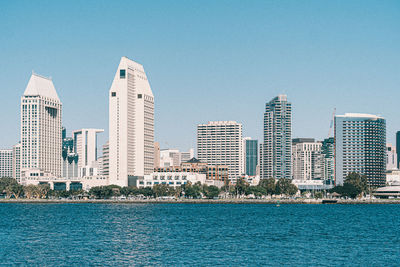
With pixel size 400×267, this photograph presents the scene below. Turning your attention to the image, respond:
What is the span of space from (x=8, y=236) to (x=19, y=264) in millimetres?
36225

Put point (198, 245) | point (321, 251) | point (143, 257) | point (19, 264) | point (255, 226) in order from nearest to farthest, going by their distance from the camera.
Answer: point (19, 264)
point (143, 257)
point (321, 251)
point (198, 245)
point (255, 226)

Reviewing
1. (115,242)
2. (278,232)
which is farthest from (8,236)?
(278,232)

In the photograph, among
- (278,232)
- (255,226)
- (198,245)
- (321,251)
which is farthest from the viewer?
(255,226)

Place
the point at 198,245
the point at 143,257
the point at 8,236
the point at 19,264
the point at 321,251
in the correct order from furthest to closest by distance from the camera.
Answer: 1. the point at 8,236
2. the point at 198,245
3. the point at 321,251
4. the point at 143,257
5. the point at 19,264

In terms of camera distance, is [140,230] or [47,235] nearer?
[47,235]

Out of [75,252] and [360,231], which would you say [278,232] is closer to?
[360,231]

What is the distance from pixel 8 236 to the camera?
114 m

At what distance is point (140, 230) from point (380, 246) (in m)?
46.6

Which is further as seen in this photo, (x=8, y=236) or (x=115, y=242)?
(x=8, y=236)

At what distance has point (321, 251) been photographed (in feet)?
305

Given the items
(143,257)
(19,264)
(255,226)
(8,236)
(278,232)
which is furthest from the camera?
(255,226)

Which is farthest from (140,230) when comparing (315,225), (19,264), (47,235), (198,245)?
(19,264)

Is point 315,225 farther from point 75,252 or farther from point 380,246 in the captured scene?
point 75,252

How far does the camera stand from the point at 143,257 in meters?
86.3
